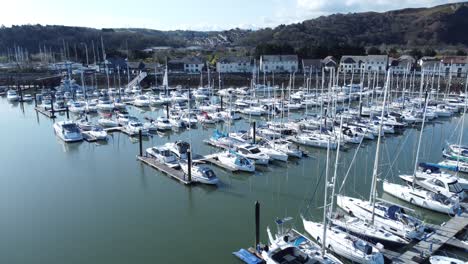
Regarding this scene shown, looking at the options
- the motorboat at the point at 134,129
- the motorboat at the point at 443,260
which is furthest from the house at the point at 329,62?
the motorboat at the point at 443,260

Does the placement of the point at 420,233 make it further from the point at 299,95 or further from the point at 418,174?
the point at 299,95

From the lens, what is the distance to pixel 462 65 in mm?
72562

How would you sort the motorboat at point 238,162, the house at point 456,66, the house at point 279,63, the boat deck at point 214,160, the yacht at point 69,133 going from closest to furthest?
the motorboat at point 238,162, the boat deck at point 214,160, the yacht at point 69,133, the house at point 456,66, the house at point 279,63

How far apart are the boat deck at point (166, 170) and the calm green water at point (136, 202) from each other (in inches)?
16.5

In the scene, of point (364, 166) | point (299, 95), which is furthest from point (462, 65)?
point (364, 166)

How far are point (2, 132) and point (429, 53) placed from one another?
308 ft

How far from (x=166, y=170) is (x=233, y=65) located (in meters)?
61.5

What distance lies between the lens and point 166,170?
25.5 m

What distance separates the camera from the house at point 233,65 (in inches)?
3305

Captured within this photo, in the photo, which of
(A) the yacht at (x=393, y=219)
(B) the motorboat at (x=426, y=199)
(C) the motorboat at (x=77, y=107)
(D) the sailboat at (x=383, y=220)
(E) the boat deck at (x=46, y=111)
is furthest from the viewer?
(C) the motorboat at (x=77, y=107)

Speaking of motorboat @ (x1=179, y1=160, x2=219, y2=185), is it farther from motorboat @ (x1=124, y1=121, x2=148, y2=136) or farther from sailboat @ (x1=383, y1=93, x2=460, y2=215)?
motorboat @ (x1=124, y1=121, x2=148, y2=136)

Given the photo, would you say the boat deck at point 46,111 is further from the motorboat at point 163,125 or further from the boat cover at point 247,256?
the boat cover at point 247,256

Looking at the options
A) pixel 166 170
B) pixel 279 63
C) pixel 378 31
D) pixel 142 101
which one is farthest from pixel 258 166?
pixel 378 31

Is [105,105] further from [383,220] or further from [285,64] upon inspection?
[285,64]
